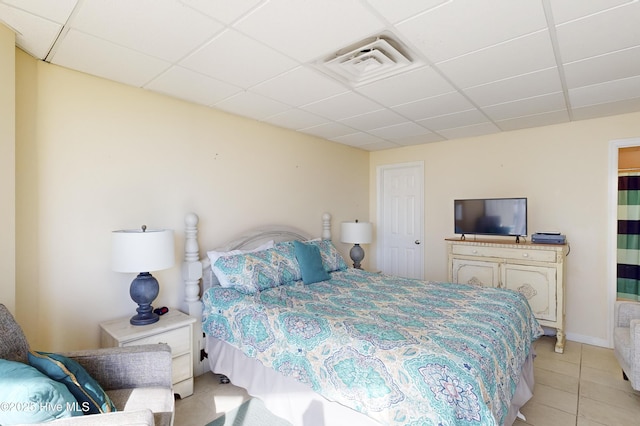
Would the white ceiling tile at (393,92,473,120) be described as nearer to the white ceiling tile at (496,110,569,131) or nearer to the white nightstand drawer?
the white ceiling tile at (496,110,569,131)

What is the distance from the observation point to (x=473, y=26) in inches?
67.6

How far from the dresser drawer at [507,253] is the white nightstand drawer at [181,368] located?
3.11 m

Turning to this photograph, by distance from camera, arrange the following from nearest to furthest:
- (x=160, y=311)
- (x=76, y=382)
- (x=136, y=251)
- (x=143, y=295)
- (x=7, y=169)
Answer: (x=76, y=382)
(x=7, y=169)
(x=136, y=251)
(x=143, y=295)
(x=160, y=311)

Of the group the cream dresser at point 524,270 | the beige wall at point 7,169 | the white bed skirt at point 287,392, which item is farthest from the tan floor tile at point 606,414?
the beige wall at point 7,169

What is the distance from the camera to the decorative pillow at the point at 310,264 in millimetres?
3051

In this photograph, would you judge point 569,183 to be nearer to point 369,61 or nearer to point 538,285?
point 538,285

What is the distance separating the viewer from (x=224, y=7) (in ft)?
5.11

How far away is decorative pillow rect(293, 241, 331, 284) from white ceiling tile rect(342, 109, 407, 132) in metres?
1.44

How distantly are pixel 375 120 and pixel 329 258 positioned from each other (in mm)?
1572

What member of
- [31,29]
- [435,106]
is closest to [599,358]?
[435,106]

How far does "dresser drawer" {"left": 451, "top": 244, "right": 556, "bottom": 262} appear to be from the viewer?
3338mm

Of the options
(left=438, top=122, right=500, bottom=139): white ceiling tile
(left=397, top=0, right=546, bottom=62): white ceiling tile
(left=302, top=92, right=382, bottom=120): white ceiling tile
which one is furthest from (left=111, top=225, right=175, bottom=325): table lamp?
(left=438, top=122, right=500, bottom=139): white ceiling tile

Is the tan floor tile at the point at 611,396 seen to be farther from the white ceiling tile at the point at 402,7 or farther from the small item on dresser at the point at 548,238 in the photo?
the white ceiling tile at the point at 402,7

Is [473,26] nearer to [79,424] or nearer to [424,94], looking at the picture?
[424,94]
